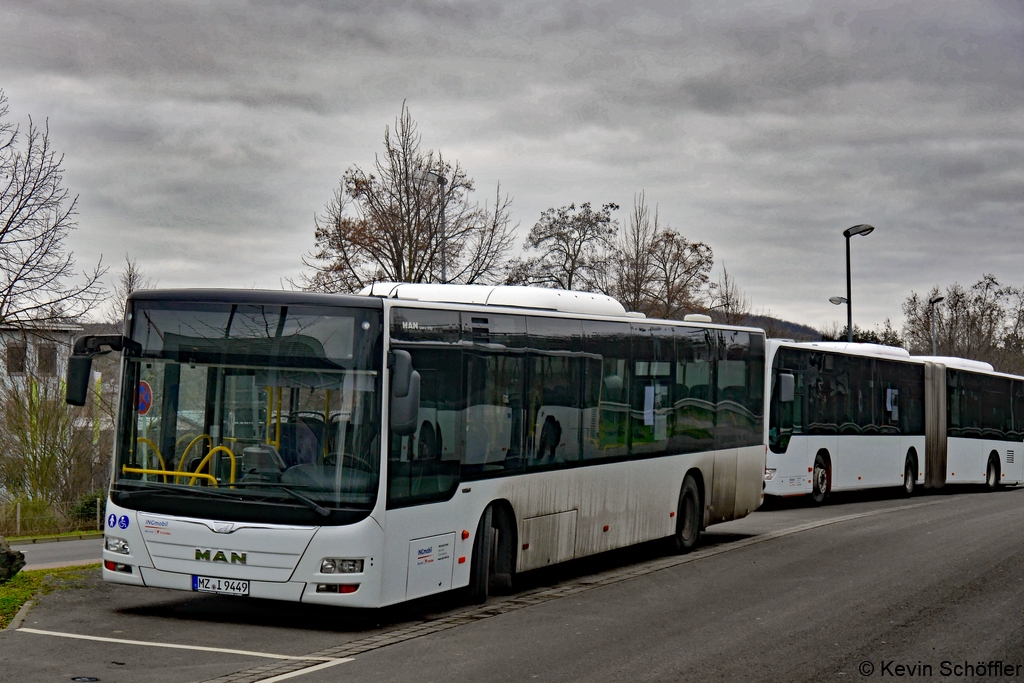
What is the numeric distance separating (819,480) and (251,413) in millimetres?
17594

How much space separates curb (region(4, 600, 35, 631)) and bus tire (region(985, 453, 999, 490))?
96.3 ft

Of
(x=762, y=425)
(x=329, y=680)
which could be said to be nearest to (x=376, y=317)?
(x=329, y=680)

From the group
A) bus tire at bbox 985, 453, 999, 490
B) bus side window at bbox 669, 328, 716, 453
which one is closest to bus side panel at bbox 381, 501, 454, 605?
bus side window at bbox 669, 328, 716, 453

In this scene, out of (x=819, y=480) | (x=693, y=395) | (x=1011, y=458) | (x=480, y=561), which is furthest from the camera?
(x=1011, y=458)

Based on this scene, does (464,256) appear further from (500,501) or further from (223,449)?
(223,449)

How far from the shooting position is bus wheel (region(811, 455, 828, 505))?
2450cm

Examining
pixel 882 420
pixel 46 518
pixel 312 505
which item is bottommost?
pixel 46 518

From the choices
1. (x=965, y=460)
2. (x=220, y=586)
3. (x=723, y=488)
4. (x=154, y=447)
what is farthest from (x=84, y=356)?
(x=965, y=460)

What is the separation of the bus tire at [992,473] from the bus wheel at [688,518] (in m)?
20.5

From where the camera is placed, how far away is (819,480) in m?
24.8

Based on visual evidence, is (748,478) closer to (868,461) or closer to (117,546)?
(868,461)

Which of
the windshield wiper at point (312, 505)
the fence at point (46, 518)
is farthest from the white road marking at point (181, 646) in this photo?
the fence at point (46, 518)

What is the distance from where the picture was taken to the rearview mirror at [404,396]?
949 centimetres

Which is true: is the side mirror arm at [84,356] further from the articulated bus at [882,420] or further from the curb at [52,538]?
the curb at [52,538]
